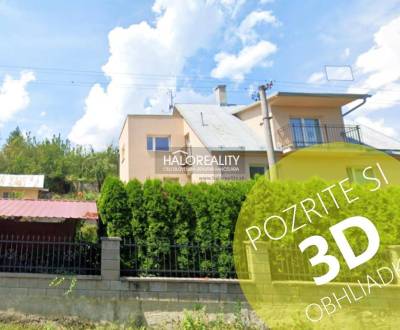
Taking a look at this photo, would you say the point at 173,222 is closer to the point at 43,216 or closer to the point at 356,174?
the point at 43,216

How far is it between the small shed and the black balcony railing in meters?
11.0

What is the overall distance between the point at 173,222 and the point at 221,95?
665 inches

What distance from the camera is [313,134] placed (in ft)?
60.6

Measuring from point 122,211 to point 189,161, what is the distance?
422 inches

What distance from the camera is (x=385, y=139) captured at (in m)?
20.6

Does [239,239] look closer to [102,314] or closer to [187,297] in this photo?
[187,297]

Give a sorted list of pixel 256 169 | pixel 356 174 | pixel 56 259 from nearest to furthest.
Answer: pixel 56 259 → pixel 256 169 → pixel 356 174

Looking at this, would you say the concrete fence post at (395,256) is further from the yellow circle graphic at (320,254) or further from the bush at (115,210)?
the bush at (115,210)

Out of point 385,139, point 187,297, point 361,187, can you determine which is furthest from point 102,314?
point 385,139

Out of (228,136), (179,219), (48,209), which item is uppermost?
(228,136)

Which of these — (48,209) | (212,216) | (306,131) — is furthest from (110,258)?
(306,131)

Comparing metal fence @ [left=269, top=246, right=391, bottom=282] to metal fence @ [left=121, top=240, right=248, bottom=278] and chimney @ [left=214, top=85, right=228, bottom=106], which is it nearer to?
metal fence @ [left=121, top=240, right=248, bottom=278]

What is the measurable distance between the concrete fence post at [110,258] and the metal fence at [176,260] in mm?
405

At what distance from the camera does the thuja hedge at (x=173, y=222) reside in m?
8.35
